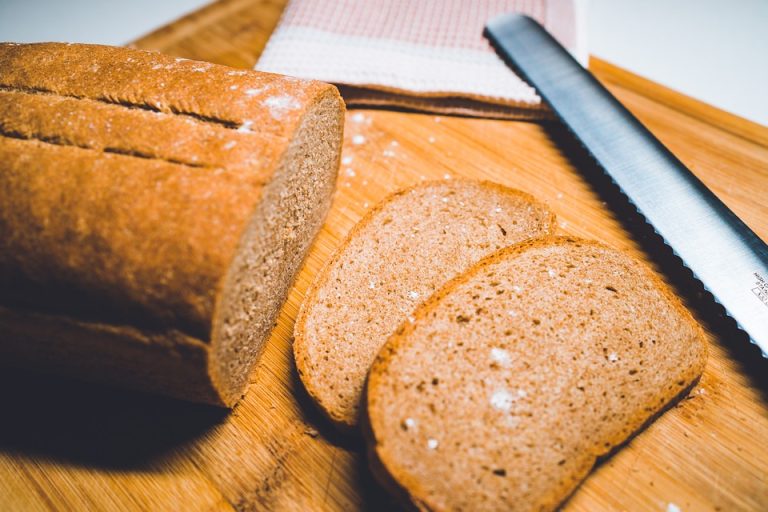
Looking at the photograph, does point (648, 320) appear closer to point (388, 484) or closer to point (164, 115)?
point (388, 484)

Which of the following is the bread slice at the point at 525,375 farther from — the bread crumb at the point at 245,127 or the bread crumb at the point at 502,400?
the bread crumb at the point at 245,127

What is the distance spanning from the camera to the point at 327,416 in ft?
6.22

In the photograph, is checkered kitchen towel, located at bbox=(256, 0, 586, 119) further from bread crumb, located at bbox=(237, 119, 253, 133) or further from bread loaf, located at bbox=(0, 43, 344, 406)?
bread crumb, located at bbox=(237, 119, 253, 133)

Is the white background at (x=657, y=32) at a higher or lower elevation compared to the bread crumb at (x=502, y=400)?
higher

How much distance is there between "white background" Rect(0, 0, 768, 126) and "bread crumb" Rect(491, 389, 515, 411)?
2.30 metres

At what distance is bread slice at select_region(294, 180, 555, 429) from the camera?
197cm

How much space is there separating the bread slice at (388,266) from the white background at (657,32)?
1615mm

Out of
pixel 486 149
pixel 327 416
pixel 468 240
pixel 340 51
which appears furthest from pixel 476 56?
pixel 327 416

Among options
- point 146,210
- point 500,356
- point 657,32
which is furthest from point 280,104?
→ point 657,32

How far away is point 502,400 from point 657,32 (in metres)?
2.90

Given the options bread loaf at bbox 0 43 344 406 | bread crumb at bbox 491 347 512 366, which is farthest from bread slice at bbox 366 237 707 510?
bread loaf at bbox 0 43 344 406

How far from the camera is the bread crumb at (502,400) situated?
1.76 metres

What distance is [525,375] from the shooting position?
1.83 metres

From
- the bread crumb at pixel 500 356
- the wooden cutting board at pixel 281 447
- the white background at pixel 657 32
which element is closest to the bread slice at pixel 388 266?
the wooden cutting board at pixel 281 447
